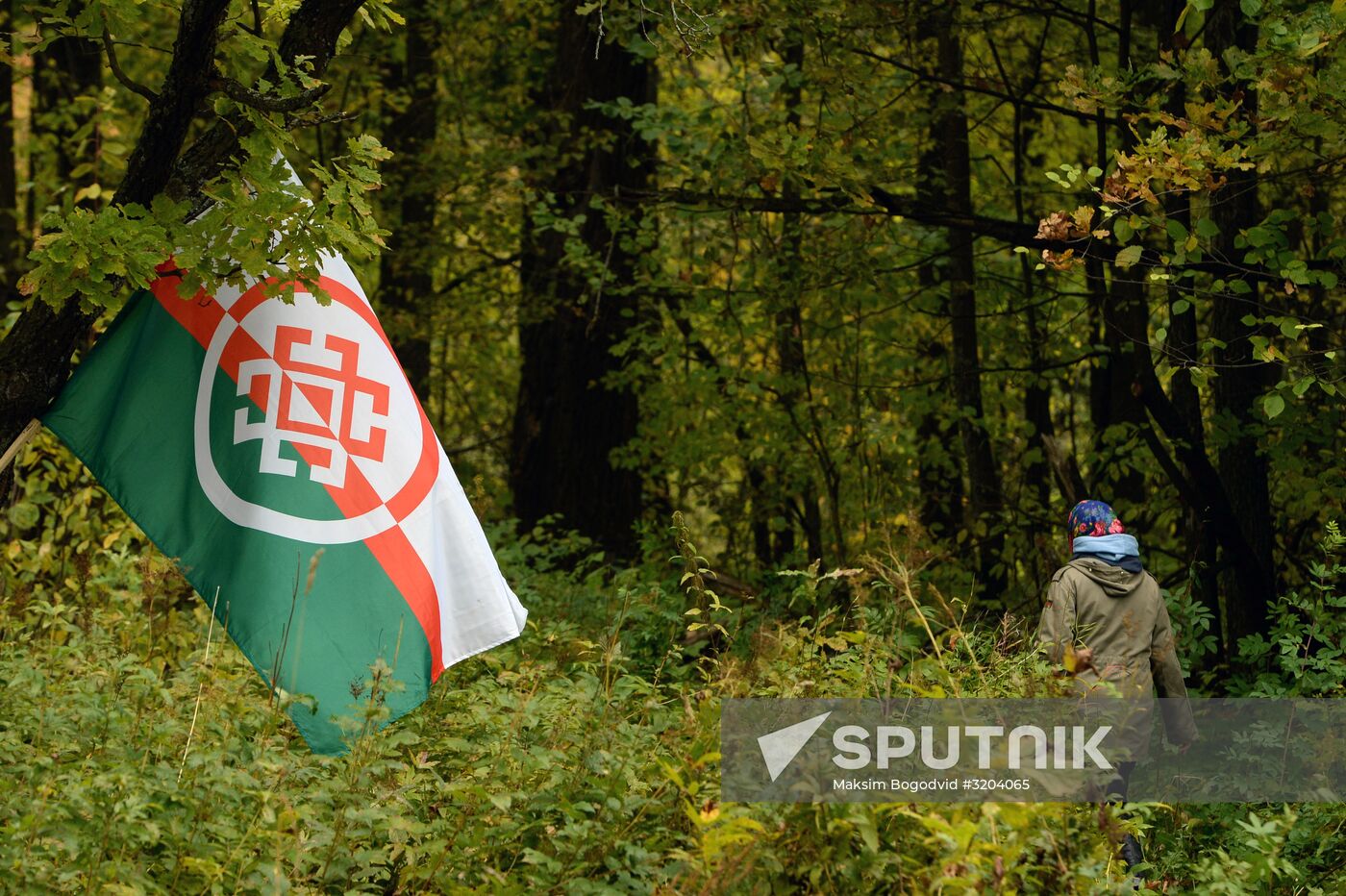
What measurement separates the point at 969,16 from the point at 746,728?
6.28m

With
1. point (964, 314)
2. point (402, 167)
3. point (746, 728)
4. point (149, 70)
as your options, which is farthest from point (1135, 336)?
point (149, 70)

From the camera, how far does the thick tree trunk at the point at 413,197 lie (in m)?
12.8

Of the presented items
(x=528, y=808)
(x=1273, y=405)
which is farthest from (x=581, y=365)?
(x=528, y=808)

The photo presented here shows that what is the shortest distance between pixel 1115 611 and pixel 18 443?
15.3 ft

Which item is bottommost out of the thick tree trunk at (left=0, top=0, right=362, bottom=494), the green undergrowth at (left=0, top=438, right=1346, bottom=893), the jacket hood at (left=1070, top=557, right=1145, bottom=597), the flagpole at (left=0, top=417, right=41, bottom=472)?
the green undergrowth at (left=0, top=438, right=1346, bottom=893)

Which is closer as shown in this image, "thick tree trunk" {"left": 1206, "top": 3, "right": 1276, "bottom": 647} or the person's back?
the person's back

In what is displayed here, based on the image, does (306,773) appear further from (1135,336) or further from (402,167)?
(402,167)

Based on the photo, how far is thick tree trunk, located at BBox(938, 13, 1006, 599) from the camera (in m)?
9.74

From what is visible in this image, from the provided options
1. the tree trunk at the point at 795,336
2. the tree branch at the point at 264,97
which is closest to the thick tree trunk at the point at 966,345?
the tree trunk at the point at 795,336

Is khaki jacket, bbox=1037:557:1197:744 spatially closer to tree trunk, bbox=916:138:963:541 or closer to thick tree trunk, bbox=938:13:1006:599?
thick tree trunk, bbox=938:13:1006:599

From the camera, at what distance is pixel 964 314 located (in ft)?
32.7

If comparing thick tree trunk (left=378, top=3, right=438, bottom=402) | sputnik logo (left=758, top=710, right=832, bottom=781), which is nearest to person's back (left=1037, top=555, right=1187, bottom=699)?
sputnik logo (left=758, top=710, right=832, bottom=781)

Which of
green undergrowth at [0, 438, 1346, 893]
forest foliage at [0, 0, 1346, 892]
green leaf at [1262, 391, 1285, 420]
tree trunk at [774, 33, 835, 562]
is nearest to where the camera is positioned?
green undergrowth at [0, 438, 1346, 893]

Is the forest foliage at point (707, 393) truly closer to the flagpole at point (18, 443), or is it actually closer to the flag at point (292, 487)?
the flagpole at point (18, 443)
